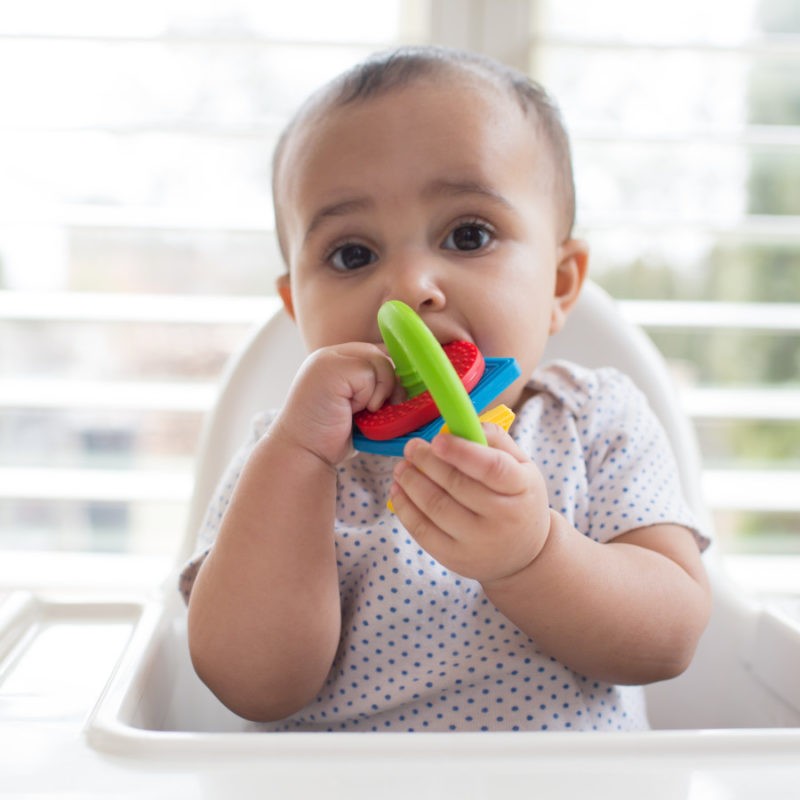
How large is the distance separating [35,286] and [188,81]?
0.45m

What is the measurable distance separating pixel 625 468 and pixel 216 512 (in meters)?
0.36

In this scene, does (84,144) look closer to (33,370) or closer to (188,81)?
(188,81)

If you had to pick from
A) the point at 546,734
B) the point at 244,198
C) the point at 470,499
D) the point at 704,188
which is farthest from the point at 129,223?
the point at 546,734

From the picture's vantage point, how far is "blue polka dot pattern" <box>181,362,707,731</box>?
74 centimetres

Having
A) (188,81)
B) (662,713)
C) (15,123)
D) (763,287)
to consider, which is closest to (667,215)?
(763,287)

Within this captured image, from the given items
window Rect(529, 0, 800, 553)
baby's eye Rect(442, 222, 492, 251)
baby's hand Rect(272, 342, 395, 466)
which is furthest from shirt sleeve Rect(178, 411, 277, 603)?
window Rect(529, 0, 800, 553)

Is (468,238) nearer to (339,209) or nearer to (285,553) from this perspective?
(339,209)

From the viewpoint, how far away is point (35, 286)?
5.50 feet

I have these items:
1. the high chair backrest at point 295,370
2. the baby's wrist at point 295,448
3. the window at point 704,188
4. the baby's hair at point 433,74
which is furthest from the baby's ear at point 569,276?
the window at point 704,188

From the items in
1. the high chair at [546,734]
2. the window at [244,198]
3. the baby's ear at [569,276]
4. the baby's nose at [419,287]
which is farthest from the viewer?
the window at [244,198]

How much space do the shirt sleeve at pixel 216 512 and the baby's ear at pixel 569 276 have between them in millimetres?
Answer: 300

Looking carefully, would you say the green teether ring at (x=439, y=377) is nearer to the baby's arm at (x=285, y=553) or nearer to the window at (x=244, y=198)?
the baby's arm at (x=285, y=553)

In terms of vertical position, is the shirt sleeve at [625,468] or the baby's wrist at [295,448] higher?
the baby's wrist at [295,448]

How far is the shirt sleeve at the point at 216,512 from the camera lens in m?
0.79
